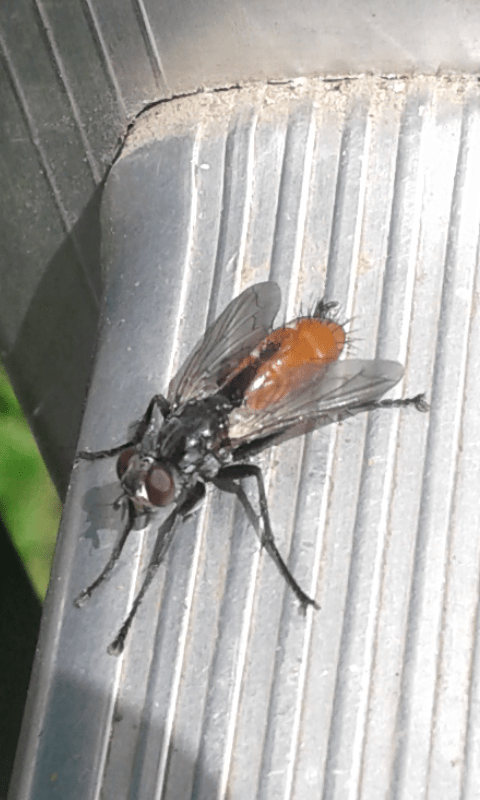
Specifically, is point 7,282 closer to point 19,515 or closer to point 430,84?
point 19,515

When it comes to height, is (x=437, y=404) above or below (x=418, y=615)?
above

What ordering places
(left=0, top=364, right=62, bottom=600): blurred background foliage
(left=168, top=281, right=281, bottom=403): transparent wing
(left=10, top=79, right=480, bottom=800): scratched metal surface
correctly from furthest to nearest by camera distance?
(left=0, top=364, right=62, bottom=600): blurred background foliage → (left=168, top=281, right=281, bottom=403): transparent wing → (left=10, top=79, right=480, bottom=800): scratched metal surface

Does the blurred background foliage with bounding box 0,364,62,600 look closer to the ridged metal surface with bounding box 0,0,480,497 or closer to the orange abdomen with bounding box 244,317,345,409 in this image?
the ridged metal surface with bounding box 0,0,480,497

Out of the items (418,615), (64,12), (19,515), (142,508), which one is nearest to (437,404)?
(418,615)

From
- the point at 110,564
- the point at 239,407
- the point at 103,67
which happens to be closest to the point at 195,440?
the point at 239,407

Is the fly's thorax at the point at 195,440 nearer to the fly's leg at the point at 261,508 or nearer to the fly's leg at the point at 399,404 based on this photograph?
the fly's leg at the point at 261,508

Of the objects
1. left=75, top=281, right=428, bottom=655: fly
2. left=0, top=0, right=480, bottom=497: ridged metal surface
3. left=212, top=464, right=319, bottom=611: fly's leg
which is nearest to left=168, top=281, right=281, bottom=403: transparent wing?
left=75, top=281, right=428, bottom=655: fly


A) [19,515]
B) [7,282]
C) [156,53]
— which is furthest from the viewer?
[19,515]
